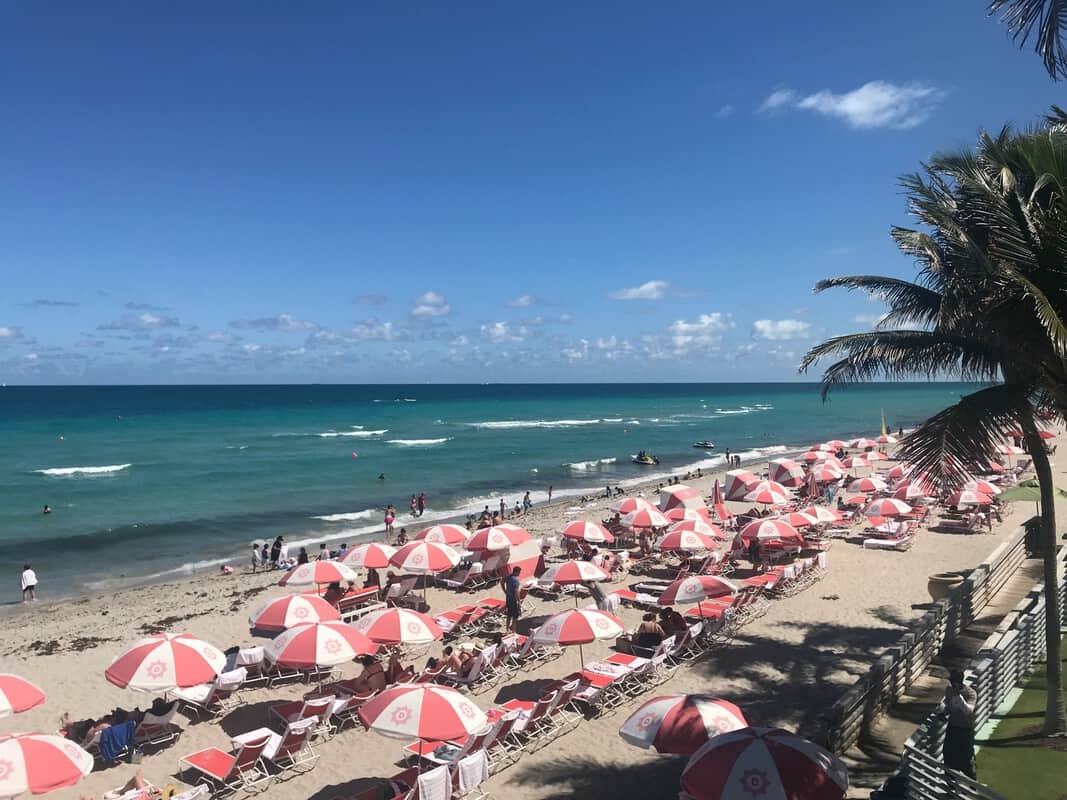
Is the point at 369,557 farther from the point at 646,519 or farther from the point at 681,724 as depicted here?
the point at 681,724

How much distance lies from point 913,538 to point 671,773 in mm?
15598

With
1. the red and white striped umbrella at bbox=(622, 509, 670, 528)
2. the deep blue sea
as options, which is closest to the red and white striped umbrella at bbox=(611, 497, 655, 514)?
the red and white striped umbrella at bbox=(622, 509, 670, 528)

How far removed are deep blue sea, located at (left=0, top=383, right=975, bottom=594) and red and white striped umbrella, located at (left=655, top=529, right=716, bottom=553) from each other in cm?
1133

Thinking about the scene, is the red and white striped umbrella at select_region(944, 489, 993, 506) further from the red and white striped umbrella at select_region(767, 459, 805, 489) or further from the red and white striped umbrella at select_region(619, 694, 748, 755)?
the red and white striped umbrella at select_region(619, 694, 748, 755)

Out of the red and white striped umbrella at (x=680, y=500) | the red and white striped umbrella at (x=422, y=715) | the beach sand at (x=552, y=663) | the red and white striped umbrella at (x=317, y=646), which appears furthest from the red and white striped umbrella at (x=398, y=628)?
the red and white striped umbrella at (x=680, y=500)

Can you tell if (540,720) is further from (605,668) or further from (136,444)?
(136,444)

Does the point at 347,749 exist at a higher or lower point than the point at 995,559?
lower

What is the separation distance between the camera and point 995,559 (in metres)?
13.0

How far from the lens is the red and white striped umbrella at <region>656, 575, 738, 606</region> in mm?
12008

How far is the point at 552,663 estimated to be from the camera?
12.0 metres

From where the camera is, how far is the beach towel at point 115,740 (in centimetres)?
912

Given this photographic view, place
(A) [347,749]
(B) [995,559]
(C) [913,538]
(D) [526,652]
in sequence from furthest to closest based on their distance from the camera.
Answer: (C) [913,538] → (B) [995,559] → (D) [526,652] → (A) [347,749]

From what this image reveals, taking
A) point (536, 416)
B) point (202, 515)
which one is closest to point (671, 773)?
point (202, 515)

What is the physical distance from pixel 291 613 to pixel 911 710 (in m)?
8.76
